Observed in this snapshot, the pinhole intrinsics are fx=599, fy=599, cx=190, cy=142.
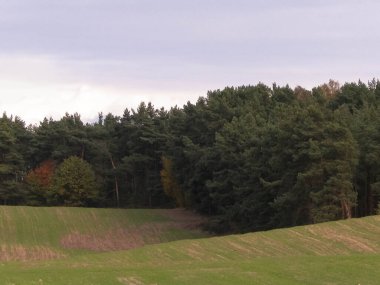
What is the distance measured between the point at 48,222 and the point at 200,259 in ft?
147

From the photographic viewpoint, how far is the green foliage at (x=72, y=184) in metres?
97.0

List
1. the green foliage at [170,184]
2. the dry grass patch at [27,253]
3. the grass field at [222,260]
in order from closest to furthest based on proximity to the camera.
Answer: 1. the grass field at [222,260]
2. the dry grass patch at [27,253]
3. the green foliage at [170,184]

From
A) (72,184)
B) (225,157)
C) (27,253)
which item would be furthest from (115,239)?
(72,184)

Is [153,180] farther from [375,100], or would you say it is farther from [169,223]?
[375,100]

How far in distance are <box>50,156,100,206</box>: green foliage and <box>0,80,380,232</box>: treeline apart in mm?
172

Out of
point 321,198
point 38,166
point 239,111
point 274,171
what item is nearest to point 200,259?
point 321,198

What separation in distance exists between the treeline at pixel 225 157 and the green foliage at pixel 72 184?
0.17 m

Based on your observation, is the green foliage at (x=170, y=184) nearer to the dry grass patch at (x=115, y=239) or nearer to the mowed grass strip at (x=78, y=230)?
the mowed grass strip at (x=78, y=230)

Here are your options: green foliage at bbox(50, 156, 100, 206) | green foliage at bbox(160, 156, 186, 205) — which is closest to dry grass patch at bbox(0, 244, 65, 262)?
green foliage at bbox(160, 156, 186, 205)

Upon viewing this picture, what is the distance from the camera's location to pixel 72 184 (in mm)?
97625

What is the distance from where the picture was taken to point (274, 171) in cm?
5975

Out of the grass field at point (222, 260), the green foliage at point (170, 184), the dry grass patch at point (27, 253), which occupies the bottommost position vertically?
the dry grass patch at point (27, 253)

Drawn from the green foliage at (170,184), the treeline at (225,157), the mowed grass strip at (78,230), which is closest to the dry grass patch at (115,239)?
the mowed grass strip at (78,230)

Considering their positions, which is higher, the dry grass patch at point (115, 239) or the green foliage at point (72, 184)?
the green foliage at point (72, 184)
